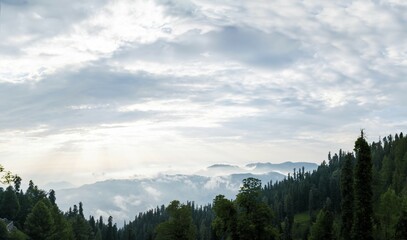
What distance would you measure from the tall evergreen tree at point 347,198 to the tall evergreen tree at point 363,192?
1401 centimetres

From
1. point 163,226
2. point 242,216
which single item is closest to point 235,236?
point 242,216

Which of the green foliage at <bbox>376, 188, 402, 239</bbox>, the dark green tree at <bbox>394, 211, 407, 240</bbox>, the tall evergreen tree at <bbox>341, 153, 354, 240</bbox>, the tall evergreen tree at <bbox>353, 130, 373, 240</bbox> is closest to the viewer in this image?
the tall evergreen tree at <bbox>353, 130, 373, 240</bbox>

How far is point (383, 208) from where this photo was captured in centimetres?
10769

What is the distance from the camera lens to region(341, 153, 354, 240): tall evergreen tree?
8225cm

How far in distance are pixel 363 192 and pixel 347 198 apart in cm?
1682

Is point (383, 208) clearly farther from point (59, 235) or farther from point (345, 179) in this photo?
point (59, 235)

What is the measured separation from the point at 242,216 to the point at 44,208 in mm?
59686

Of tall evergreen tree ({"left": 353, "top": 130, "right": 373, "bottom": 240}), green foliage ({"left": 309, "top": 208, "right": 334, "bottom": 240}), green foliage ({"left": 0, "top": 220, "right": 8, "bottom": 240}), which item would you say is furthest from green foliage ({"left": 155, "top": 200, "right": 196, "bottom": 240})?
green foliage ({"left": 0, "top": 220, "right": 8, "bottom": 240})

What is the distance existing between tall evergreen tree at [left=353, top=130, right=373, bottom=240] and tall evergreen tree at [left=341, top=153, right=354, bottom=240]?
14.0m

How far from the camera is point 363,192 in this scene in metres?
67.2

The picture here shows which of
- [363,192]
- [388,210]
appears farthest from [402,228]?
[388,210]

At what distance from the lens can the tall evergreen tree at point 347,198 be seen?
82.2 meters

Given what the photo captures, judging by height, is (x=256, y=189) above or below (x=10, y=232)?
above

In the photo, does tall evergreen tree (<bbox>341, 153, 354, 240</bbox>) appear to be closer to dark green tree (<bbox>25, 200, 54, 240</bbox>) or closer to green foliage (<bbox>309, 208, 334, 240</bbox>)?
green foliage (<bbox>309, 208, 334, 240</bbox>)
